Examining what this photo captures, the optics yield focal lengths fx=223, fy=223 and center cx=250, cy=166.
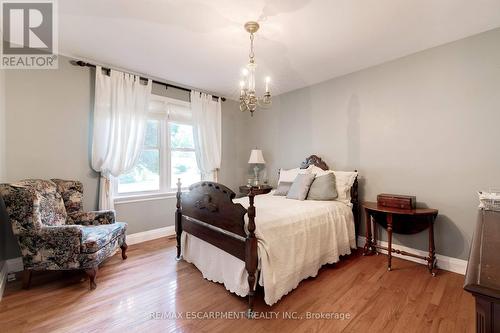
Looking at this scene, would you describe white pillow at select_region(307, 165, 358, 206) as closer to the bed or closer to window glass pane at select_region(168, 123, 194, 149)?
the bed

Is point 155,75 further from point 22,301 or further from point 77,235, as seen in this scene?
point 22,301

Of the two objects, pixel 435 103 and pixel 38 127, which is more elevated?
pixel 435 103

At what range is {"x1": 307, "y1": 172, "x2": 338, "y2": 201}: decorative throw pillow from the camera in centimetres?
301

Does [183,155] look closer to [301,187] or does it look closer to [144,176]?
[144,176]

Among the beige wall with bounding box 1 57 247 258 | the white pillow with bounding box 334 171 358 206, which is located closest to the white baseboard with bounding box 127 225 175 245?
the beige wall with bounding box 1 57 247 258

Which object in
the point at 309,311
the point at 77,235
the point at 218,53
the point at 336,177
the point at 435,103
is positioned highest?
the point at 218,53

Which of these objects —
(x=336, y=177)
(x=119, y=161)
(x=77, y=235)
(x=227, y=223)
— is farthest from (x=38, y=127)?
(x=336, y=177)

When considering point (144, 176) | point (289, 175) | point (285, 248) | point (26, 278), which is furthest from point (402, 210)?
point (26, 278)

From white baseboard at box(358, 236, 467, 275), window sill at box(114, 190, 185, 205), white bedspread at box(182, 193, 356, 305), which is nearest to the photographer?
white bedspread at box(182, 193, 356, 305)

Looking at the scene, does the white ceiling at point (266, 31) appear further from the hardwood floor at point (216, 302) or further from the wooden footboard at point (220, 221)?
the hardwood floor at point (216, 302)

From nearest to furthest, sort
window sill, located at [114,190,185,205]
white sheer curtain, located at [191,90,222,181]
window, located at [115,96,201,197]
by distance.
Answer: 1. window sill, located at [114,190,185,205]
2. window, located at [115,96,201,197]
3. white sheer curtain, located at [191,90,222,181]

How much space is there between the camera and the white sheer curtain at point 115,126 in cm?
308

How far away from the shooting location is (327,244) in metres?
2.59

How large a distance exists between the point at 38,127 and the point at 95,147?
0.61m
